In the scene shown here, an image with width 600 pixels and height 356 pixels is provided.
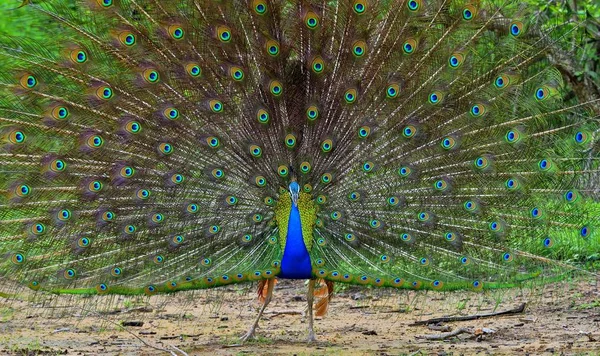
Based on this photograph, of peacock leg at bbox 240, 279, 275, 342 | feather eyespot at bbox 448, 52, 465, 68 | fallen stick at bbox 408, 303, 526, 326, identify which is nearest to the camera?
feather eyespot at bbox 448, 52, 465, 68

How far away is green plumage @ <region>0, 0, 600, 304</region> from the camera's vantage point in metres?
6.30

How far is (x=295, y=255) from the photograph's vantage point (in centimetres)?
641

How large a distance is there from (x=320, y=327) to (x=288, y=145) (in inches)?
76.4

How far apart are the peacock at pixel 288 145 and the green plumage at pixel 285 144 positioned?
0.01m

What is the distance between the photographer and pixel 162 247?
6.45 m

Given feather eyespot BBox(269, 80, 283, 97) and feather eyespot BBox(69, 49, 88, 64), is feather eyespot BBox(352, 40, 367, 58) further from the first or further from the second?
feather eyespot BBox(69, 49, 88, 64)

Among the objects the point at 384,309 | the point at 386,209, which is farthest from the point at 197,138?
the point at 384,309

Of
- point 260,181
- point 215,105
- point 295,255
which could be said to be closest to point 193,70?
point 215,105

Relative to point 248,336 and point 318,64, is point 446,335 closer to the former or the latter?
point 248,336

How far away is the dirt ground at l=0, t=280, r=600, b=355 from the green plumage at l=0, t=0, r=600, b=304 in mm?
435

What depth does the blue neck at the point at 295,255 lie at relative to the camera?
642 cm

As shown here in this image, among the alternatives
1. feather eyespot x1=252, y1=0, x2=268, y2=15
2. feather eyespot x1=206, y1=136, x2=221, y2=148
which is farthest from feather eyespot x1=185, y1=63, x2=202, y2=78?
feather eyespot x1=252, y1=0, x2=268, y2=15

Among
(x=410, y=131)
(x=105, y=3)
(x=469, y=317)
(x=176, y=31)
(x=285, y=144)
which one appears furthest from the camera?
(x=469, y=317)

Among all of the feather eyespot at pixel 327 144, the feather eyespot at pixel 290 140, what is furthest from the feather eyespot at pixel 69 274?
the feather eyespot at pixel 327 144
